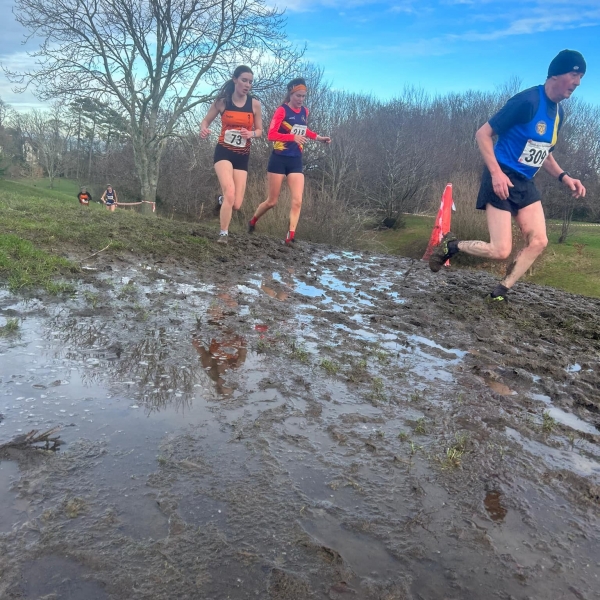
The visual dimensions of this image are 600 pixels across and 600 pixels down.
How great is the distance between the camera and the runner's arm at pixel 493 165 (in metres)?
5.02

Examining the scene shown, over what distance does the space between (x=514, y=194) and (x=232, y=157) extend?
3975 millimetres

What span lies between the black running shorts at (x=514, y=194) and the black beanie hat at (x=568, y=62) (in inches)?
38.8

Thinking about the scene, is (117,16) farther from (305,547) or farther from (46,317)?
(305,547)

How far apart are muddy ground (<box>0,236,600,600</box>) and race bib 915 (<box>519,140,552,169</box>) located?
206cm

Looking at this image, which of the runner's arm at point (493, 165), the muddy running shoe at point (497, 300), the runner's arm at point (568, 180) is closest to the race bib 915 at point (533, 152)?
the runner's arm at point (493, 165)

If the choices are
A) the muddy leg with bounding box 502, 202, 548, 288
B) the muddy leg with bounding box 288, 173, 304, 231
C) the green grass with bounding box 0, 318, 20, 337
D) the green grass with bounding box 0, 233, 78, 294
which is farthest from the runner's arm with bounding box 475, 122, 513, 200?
the green grass with bounding box 0, 318, 20, 337

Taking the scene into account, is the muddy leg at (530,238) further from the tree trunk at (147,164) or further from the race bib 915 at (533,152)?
the tree trunk at (147,164)

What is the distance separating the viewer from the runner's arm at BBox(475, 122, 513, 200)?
5.02 m

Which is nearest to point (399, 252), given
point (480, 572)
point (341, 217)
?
point (341, 217)

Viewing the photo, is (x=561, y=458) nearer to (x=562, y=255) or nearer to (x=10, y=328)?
(x=10, y=328)

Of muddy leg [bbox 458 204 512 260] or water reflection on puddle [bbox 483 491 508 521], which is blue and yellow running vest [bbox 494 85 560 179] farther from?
water reflection on puddle [bbox 483 491 508 521]

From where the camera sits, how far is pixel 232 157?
296 inches

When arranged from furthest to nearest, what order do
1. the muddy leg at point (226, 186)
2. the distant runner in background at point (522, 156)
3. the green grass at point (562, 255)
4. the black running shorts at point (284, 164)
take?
the green grass at point (562, 255)
the black running shorts at point (284, 164)
the muddy leg at point (226, 186)
the distant runner in background at point (522, 156)

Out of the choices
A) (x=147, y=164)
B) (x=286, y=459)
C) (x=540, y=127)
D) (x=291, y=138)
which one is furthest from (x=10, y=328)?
(x=147, y=164)
